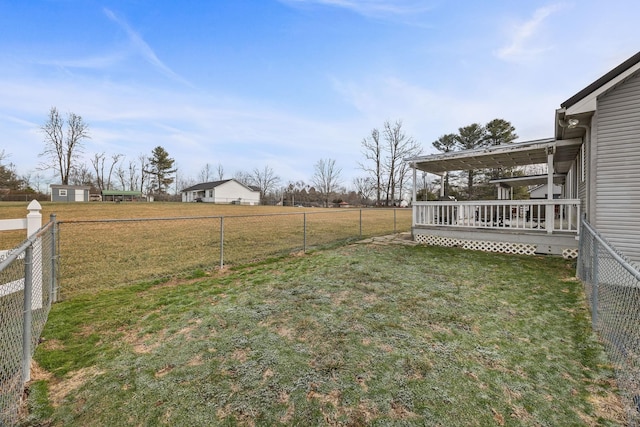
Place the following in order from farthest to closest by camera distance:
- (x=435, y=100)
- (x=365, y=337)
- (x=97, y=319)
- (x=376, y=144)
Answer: (x=376, y=144), (x=435, y=100), (x=97, y=319), (x=365, y=337)

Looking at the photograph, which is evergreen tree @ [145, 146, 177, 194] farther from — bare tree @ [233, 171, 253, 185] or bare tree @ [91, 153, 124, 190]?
bare tree @ [233, 171, 253, 185]

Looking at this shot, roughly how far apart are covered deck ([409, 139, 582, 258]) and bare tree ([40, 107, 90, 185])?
137 ft

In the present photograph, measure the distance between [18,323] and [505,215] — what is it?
11.0 metres

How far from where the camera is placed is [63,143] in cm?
3366

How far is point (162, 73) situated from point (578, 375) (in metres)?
18.8

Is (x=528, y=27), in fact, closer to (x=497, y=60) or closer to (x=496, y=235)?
(x=497, y=60)

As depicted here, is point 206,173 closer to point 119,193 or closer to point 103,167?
point 103,167

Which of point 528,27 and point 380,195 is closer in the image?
point 528,27

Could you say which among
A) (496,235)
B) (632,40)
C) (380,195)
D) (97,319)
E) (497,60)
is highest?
(497,60)

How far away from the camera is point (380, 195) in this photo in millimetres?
42844

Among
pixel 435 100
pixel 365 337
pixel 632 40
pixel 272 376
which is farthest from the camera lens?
pixel 435 100

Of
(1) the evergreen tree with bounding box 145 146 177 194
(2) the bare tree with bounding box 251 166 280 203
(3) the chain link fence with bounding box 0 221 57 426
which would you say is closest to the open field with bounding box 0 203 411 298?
(3) the chain link fence with bounding box 0 221 57 426

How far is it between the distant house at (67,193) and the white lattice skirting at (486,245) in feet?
145

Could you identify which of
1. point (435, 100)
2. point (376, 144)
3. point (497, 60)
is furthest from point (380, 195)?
point (497, 60)
